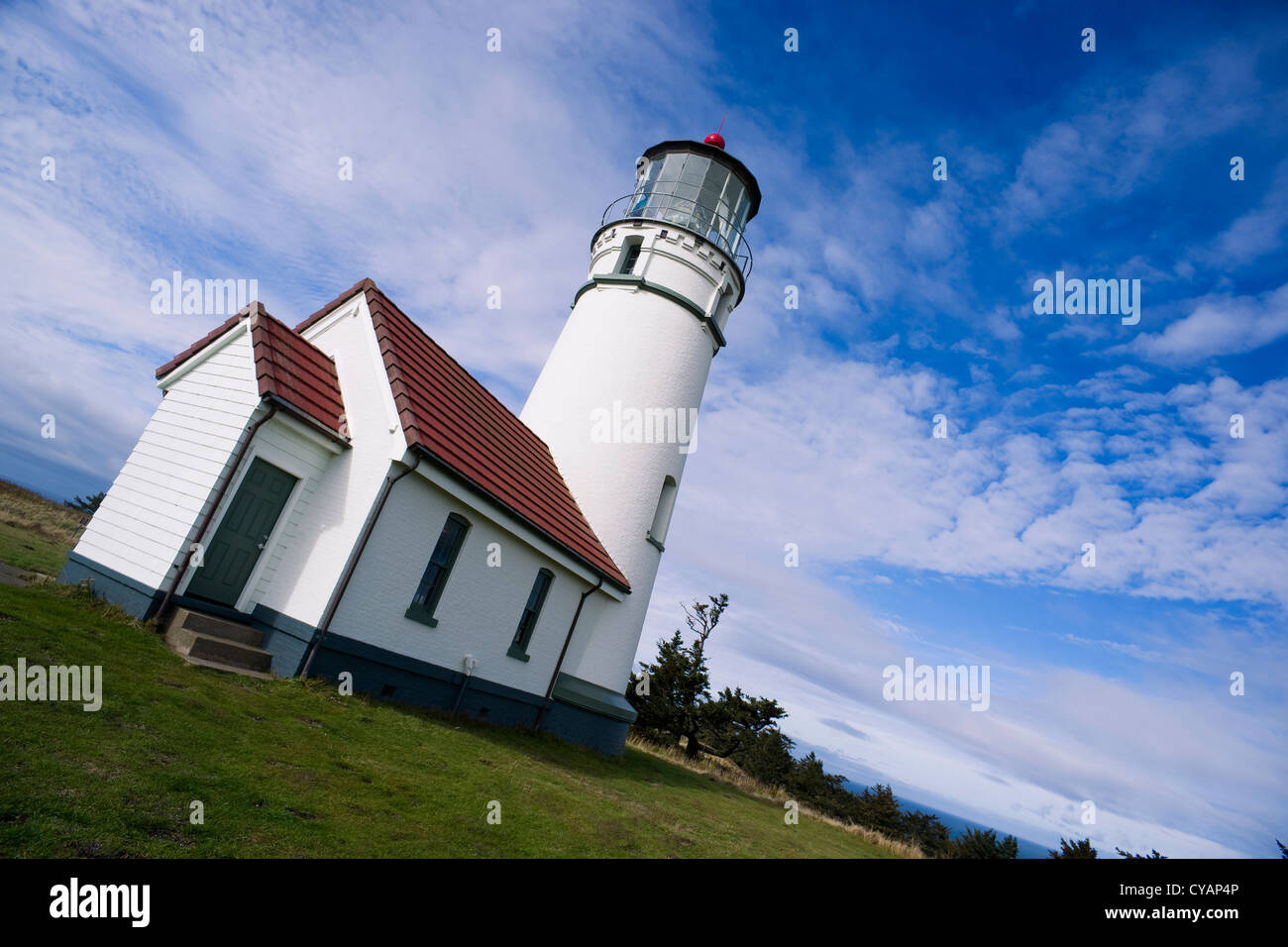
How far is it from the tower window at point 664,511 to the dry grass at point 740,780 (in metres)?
7.77

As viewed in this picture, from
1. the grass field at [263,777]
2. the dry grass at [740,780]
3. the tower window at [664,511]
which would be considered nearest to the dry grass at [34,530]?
the grass field at [263,777]

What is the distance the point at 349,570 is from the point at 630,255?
460 inches

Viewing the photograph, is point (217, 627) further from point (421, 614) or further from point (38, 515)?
point (38, 515)

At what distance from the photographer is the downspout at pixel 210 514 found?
30.2 ft

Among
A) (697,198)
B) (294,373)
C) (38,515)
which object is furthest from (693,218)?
(38,515)

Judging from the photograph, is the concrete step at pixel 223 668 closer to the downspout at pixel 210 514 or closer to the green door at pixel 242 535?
the downspout at pixel 210 514

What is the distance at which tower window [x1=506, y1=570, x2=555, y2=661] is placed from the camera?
13.3 meters

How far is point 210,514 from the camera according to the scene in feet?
31.3

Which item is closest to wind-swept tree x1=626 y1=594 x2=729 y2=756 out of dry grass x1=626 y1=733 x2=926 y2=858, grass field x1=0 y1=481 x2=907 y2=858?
dry grass x1=626 y1=733 x2=926 y2=858

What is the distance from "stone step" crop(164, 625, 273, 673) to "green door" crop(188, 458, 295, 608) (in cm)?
92

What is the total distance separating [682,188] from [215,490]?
1389cm

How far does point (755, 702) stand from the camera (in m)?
24.5
